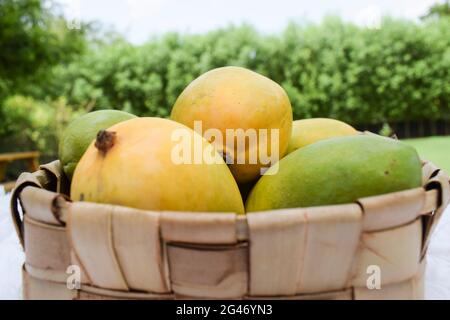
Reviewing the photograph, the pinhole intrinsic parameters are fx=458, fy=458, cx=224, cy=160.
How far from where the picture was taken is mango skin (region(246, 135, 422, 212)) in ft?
1.84

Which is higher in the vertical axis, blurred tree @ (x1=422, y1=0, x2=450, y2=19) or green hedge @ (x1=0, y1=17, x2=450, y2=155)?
blurred tree @ (x1=422, y1=0, x2=450, y2=19)

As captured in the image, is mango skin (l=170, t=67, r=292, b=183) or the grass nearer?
mango skin (l=170, t=67, r=292, b=183)

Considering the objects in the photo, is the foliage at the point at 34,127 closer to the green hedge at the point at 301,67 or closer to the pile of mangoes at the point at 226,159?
the green hedge at the point at 301,67

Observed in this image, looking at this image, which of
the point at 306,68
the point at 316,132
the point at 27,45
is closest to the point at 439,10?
the point at 306,68

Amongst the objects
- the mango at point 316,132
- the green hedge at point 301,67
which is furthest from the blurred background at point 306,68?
the mango at point 316,132

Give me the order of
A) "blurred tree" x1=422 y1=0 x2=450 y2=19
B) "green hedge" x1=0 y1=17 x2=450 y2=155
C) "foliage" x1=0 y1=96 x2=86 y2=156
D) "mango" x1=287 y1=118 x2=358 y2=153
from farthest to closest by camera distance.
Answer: "blurred tree" x1=422 y1=0 x2=450 y2=19
"green hedge" x1=0 y1=17 x2=450 y2=155
"foliage" x1=0 y1=96 x2=86 y2=156
"mango" x1=287 y1=118 x2=358 y2=153

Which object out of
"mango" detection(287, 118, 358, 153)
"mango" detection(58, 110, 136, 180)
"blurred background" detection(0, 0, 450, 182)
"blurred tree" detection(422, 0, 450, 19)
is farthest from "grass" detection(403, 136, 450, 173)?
"blurred tree" detection(422, 0, 450, 19)

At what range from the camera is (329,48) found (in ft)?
28.5

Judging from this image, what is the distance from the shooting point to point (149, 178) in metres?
0.53

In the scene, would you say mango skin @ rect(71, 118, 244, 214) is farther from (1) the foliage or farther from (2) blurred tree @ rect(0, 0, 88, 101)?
(1) the foliage

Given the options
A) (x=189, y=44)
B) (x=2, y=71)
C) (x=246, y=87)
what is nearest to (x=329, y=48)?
(x=189, y=44)

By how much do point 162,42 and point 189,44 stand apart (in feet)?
1.74

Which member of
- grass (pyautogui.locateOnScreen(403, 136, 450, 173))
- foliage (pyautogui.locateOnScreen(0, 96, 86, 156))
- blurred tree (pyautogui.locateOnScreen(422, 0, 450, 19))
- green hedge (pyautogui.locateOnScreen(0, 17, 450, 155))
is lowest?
grass (pyautogui.locateOnScreen(403, 136, 450, 173))
